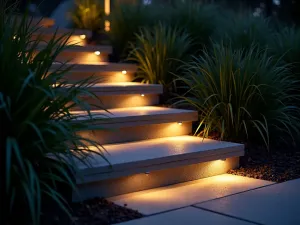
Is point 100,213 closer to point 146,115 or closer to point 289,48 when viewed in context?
point 146,115

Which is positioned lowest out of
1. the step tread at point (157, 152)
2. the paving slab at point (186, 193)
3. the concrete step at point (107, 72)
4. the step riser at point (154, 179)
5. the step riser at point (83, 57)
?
the paving slab at point (186, 193)

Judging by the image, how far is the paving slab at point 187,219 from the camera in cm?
336

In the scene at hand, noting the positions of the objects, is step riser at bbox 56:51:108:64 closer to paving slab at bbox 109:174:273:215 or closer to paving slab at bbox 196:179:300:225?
paving slab at bbox 109:174:273:215

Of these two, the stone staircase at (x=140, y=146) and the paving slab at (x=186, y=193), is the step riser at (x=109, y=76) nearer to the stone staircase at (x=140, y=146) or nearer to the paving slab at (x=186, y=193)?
the stone staircase at (x=140, y=146)

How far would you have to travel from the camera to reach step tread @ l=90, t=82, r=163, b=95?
511 cm

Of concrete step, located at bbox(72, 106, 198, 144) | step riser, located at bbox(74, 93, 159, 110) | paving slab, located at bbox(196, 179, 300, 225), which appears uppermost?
step riser, located at bbox(74, 93, 159, 110)

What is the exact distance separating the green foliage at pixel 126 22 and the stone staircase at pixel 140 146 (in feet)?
2.53

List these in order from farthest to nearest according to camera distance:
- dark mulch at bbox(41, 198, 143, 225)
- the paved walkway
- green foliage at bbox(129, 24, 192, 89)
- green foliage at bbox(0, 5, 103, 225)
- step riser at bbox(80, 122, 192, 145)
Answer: green foliage at bbox(129, 24, 192, 89), step riser at bbox(80, 122, 192, 145), the paved walkway, dark mulch at bbox(41, 198, 143, 225), green foliage at bbox(0, 5, 103, 225)

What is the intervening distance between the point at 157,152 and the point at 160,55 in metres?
2.00

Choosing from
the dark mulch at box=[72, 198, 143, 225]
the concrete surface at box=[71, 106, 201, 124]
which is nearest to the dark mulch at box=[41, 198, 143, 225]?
the dark mulch at box=[72, 198, 143, 225]

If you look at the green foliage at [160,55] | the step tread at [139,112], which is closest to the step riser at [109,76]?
the green foliage at [160,55]

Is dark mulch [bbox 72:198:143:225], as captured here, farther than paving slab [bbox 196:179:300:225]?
No

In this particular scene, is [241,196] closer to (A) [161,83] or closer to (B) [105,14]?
(A) [161,83]

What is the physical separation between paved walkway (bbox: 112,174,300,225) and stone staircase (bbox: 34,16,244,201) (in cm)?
10
